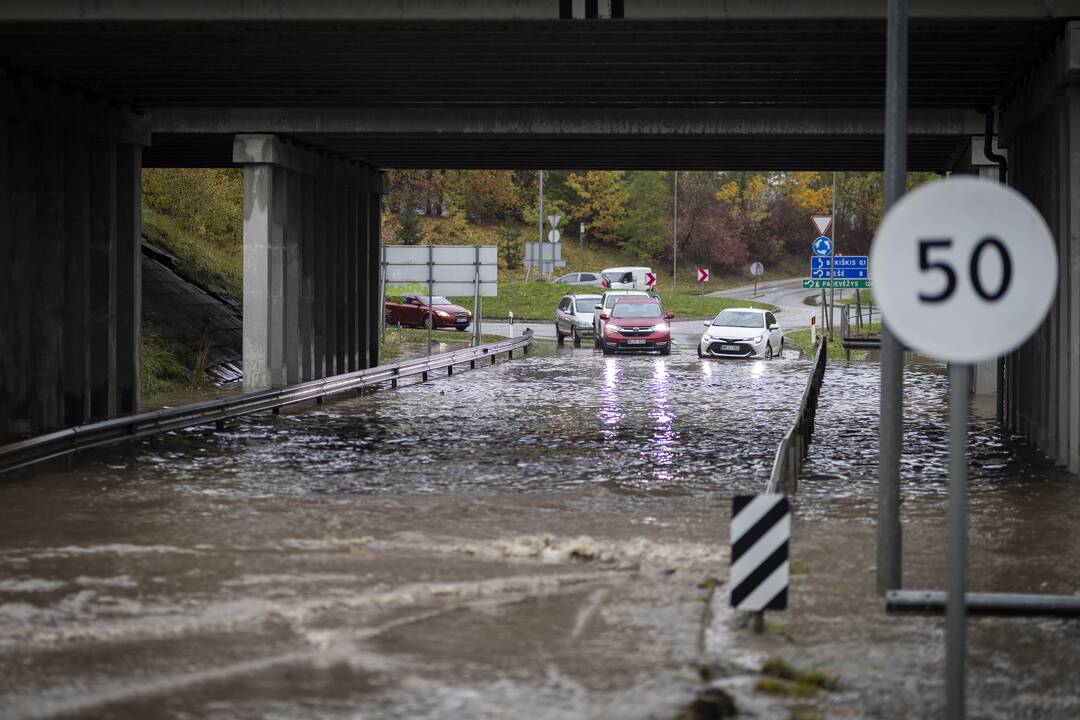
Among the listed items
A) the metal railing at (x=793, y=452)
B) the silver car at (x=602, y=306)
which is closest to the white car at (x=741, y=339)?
the silver car at (x=602, y=306)

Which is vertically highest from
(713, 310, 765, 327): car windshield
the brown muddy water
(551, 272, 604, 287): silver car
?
(551, 272, 604, 287): silver car

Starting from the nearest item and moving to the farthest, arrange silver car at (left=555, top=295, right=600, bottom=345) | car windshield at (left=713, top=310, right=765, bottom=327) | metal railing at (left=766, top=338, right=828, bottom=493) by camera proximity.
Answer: metal railing at (left=766, top=338, right=828, bottom=493) → car windshield at (left=713, top=310, right=765, bottom=327) → silver car at (left=555, top=295, right=600, bottom=345)

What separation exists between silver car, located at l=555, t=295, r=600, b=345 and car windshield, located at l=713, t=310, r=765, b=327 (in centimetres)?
708

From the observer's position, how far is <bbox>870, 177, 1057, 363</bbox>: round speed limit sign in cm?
593

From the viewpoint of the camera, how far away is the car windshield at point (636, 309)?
4394 cm

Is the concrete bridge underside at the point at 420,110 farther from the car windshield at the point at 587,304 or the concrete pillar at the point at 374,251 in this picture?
the car windshield at the point at 587,304

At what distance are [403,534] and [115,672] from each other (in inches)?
176

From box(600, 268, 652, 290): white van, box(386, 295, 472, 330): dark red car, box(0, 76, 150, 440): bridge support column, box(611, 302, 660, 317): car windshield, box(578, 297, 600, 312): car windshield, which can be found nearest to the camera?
box(0, 76, 150, 440): bridge support column

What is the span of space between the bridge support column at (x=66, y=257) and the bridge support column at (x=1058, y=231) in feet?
43.2

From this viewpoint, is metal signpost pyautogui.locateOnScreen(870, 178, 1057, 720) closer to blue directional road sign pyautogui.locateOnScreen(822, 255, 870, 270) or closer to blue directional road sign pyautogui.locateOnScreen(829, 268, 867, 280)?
blue directional road sign pyautogui.locateOnScreen(822, 255, 870, 270)

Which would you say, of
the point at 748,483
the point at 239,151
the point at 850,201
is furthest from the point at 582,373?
the point at 850,201

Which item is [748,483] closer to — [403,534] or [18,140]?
[403,534]

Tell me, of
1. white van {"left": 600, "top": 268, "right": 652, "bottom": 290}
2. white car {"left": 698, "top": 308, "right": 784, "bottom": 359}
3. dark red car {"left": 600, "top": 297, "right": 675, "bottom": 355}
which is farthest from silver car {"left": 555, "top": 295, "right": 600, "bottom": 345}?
white van {"left": 600, "top": 268, "right": 652, "bottom": 290}

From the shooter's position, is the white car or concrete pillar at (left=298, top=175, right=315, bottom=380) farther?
the white car
